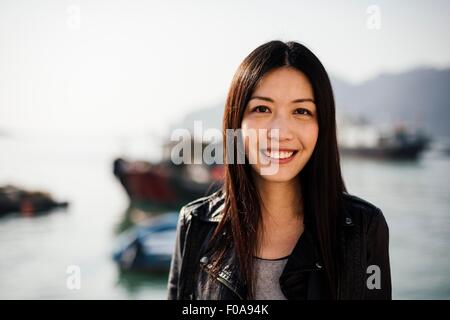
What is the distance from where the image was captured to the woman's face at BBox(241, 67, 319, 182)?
1.17 m

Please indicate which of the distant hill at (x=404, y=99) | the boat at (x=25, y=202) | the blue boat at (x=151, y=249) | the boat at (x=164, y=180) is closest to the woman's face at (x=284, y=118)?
the blue boat at (x=151, y=249)

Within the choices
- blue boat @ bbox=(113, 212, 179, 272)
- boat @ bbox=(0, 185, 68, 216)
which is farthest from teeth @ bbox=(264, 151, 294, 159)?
boat @ bbox=(0, 185, 68, 216)

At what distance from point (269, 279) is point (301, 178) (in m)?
0.30

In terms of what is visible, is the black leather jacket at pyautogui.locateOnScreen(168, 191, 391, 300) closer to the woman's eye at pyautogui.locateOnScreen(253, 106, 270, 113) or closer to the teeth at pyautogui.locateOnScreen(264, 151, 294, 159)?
the teeth at pyautogui.locateOnScreen(264, 151, 294, 159)

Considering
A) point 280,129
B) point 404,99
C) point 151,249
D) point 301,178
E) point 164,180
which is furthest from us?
point 404,99

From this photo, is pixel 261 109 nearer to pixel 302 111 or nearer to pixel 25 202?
pixel 302 111

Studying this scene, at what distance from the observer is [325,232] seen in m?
1.21

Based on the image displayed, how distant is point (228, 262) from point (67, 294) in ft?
29.1

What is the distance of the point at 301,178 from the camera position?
1319mm

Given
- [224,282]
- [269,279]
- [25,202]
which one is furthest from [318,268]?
[25,202]

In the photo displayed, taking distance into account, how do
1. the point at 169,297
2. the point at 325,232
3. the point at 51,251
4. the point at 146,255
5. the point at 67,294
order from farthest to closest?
the point at 51,251
the point at 67,294
the point at 146,255
the point at 169,297
the point at 325,232

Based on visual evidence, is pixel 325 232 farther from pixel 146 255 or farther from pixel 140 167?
pixel 140 167

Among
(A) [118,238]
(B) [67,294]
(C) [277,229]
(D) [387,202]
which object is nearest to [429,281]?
(D) [387,202]

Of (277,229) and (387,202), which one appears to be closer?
(277,229)
